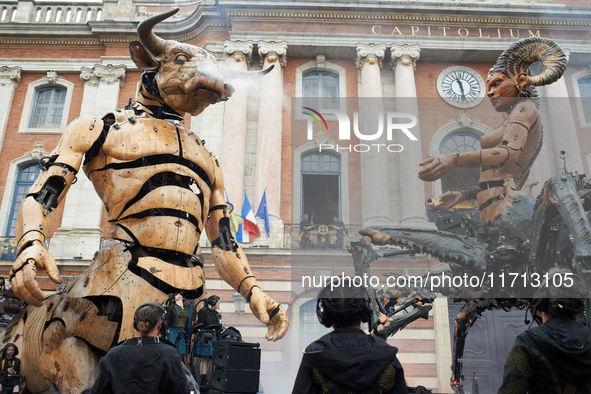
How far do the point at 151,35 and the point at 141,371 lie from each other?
2.70 meters

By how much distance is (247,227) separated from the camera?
16000 mm

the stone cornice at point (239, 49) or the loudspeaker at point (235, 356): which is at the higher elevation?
the stone cornice at point (239, 49)

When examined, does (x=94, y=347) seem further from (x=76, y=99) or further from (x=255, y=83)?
(x=76, y=99)

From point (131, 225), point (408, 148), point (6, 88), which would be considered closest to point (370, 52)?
point (408, 148)

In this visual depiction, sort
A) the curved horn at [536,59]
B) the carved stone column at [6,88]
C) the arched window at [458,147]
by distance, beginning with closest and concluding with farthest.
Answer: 1. the curved horn at [536,59]
2. the arched window at [458,147]
3. the carved stone column at [6,88]

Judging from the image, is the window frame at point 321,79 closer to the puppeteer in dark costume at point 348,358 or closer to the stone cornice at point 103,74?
the stone cornice at point 103,74

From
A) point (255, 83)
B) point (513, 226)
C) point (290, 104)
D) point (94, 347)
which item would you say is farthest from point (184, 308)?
point (290, 104)

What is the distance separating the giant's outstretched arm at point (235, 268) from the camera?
164 inches

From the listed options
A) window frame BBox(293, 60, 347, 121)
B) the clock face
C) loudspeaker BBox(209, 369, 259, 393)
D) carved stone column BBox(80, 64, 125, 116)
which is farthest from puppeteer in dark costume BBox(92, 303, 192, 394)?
the clock face

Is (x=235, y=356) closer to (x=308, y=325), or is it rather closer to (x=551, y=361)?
(x=551, y=361)

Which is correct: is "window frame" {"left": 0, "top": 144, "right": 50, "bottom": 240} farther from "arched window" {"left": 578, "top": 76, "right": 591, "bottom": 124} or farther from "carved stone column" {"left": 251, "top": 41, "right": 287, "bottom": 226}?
"arched window" {"left": 578, "top": 76, "right": 591, "bottom": 124}

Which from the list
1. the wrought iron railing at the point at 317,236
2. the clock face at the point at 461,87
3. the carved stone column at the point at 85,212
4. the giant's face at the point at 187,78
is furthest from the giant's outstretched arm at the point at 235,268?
the clock face at the point at 461,87

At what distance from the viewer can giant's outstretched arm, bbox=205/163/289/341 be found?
4176 millimetres

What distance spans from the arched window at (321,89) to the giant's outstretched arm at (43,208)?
52.5ft
